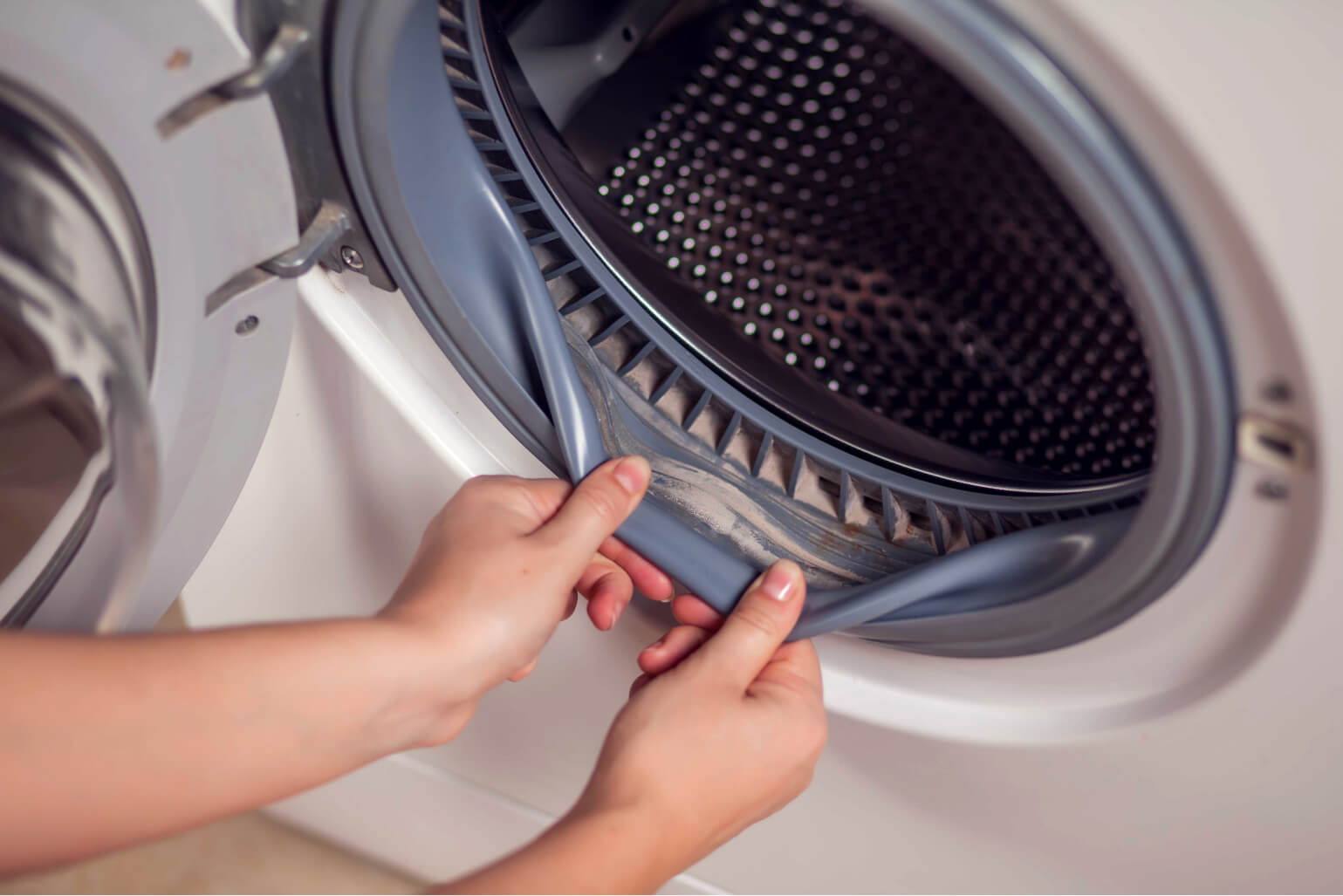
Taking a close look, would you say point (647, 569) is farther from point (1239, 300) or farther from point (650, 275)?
point (1239, 300)

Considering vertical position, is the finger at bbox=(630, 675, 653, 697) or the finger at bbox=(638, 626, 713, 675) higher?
the finger at bbox=(638, 626, 713, 675)

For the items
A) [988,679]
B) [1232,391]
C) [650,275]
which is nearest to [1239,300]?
[1232,391]

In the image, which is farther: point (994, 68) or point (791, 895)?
point (791, 895)

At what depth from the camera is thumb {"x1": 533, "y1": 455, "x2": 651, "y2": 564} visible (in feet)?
1.40

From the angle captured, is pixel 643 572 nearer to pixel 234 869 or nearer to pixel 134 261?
pixel 134 261

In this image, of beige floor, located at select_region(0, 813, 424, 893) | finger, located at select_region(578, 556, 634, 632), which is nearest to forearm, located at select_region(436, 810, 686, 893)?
finger, located at select_region(578, 556, 634, 632)

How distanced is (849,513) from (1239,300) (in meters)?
0.25

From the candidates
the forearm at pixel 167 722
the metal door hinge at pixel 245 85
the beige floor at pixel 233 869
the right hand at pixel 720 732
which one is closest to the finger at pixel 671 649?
the right hand at pixel 720 732

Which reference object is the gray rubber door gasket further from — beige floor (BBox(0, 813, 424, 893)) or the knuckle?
beige floor (BBox(0, 813, 424, 893))

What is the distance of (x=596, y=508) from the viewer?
43 cm

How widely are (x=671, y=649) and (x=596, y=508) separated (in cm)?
9

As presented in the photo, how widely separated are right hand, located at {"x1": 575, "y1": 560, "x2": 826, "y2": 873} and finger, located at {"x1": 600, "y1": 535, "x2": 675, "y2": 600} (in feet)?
0.11

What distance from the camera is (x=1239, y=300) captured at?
10.4 inches

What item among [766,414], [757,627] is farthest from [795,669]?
[766,414]
